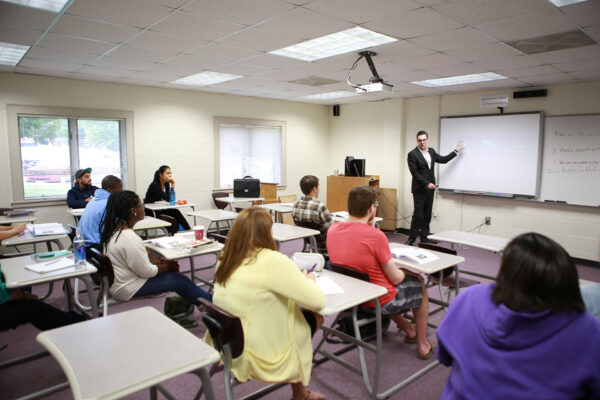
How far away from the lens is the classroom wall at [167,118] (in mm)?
5340

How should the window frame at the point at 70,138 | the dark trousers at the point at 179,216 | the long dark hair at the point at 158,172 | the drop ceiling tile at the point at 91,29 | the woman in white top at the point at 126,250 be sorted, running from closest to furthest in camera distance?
the woman in white top at the point at 126,250
the drop ceiling tile at the point at 91,29
the window frame at the point at 70,138
the dark trousers at the point at 179,216
the long dark hair at the point at 158,172

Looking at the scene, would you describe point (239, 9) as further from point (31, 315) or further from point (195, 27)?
point (31, 315)

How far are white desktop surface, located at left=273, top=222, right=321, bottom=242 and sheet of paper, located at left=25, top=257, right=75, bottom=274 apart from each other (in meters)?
1.74

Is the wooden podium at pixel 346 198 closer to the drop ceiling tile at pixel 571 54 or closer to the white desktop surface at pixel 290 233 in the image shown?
the white desktop surface at pixel 290 233

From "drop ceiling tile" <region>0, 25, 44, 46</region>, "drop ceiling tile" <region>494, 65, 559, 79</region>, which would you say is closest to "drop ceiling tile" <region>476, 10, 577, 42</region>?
"drop ceiling tile" <region>494, 65, 559, 79</region>

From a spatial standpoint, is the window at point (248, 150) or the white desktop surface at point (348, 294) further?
the window at point (248, 150)

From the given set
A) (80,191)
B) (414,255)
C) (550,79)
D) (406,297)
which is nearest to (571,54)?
(550,79)

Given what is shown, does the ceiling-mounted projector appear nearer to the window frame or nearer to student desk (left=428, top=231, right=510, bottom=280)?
student desk (left=428, top=231, right=510, bottom=280)

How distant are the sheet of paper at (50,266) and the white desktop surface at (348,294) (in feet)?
5.58

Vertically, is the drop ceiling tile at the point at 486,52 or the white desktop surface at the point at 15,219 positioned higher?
the drop ceiling tile at the point at 486,52

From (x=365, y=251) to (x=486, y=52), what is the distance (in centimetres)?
291

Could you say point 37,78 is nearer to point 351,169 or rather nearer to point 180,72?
point 180,72

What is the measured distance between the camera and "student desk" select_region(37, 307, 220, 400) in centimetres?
125

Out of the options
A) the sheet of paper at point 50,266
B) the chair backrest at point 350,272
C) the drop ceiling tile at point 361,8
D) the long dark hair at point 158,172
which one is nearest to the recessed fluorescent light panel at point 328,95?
the long dark hair at point 158,172
